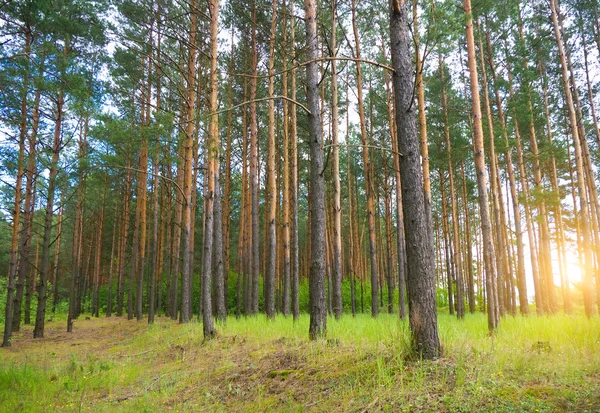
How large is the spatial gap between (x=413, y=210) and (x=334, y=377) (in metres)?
2.11

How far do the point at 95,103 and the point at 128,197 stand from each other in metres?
9.31

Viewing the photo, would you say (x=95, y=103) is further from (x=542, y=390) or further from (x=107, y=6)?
(x=542, y=390)

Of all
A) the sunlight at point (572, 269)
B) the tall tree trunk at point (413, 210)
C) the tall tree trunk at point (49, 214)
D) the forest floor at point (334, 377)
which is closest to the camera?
the forest floor at point (334, 377)

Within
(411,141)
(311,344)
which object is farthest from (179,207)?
(411,141)

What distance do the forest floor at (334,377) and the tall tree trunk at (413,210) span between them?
0.28 m

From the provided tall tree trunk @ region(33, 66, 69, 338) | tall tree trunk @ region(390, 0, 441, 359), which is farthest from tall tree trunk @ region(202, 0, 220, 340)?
tall tree trunk @ region(33, 66, 69, 338)

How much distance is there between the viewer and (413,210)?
13.8 ft

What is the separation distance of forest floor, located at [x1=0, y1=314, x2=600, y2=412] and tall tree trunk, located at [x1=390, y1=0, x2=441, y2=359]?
10.9 inches

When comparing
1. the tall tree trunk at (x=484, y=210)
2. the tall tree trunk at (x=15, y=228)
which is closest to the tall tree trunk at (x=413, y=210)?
the tall tree trunk at (x=484, y=210)

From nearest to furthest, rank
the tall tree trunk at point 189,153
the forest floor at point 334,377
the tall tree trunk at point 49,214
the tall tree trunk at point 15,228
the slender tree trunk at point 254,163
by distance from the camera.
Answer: the forest floor at point 334,377 < the tall tree trunk at point 189,153 < the tall tree trunk at point 15,228 < the tall tree trunk at point 49,214 < the slender tree trunk at point 254,163

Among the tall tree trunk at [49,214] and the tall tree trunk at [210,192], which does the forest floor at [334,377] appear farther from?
the tall tree trunk at [49,214]

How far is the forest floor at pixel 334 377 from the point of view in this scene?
321 centimetres

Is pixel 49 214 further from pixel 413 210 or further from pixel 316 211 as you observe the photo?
pixel 413 210

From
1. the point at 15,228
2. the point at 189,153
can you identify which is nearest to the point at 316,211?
the point at 189,153
